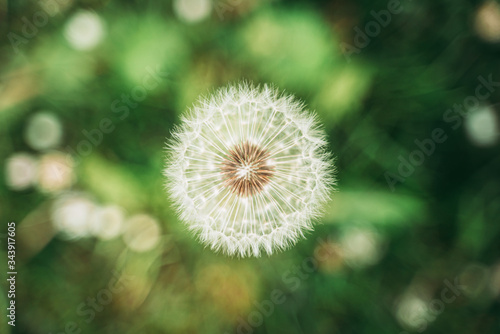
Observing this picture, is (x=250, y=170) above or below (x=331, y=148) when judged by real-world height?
below

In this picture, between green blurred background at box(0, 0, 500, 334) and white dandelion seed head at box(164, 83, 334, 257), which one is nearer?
white dandelion seed head at box(164, 83, 334, 257)

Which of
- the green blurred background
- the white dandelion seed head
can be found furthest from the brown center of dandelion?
the green blurred background

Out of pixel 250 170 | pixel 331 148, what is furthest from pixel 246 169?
pixel 331 148

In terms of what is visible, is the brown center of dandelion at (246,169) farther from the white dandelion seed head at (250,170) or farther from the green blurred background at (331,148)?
the green blurred background at (331,148)

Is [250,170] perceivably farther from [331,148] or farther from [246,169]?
[331,148]

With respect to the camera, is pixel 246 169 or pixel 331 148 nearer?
pixel 246 169

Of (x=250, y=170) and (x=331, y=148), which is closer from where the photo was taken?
(x=250, y=170)

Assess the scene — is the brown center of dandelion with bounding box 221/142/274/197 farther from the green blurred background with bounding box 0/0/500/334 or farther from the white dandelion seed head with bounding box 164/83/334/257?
the green blurred background with bounding box 0/0/500/334

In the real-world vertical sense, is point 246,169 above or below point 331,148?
below
